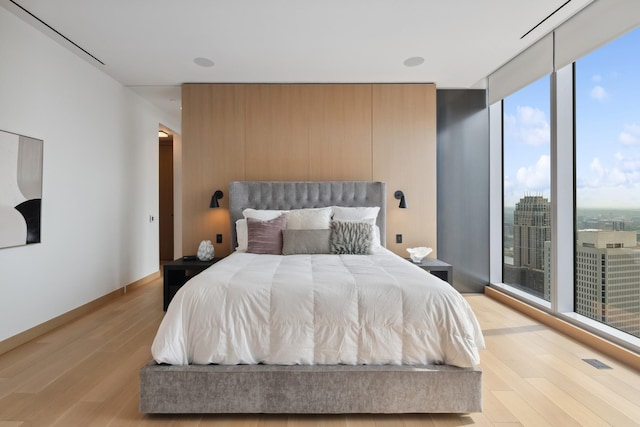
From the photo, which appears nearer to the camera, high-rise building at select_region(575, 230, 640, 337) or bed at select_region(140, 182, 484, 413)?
bed at select_region(140, 182, 484, 413)

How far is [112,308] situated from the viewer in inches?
159

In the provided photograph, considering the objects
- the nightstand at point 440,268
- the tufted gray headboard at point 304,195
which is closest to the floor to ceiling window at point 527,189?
the nightstand at point 440,268

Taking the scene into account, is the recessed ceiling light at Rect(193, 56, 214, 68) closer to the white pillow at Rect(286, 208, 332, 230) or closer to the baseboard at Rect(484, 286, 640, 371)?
the white pillow at Rect(286, 208, 332, 230)

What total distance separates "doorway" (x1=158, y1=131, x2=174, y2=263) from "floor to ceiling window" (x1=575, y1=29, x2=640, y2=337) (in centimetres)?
675

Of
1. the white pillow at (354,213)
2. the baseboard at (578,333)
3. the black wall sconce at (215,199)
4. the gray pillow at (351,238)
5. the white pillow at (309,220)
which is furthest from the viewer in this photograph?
the black wall sconce at (215,199)

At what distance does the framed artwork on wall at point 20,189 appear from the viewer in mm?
2816

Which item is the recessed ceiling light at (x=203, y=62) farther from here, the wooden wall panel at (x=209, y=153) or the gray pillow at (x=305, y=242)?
the gray pillow at (x=305, y=242)

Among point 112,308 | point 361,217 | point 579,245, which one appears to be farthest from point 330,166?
point 112,308

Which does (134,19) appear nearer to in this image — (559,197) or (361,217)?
(361,217)

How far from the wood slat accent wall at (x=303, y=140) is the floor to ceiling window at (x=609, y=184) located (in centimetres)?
157

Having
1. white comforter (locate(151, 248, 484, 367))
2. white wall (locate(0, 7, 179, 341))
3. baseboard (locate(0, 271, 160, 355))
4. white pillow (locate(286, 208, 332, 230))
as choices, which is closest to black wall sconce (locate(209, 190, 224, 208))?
white pillow (locate(286, 208, 332, 230))

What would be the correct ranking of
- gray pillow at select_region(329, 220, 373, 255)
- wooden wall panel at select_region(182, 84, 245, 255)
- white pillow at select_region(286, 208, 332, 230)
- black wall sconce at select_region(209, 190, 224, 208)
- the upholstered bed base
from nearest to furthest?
the upholstered bed base, gray pillow at select_region(329, 220, 373, 255), white pillow at select_region(286, 208, 332, 230), black wall sconce at select_region(209, 190, 224, 208), wooden wall panel at select_region(182, 84, 245, 255)

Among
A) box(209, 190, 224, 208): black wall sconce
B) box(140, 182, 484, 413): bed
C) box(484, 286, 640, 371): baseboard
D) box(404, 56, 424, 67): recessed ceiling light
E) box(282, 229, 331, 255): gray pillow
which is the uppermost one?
box(404, 56, 424, 67): recessed ceiling light

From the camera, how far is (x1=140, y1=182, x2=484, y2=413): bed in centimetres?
191
